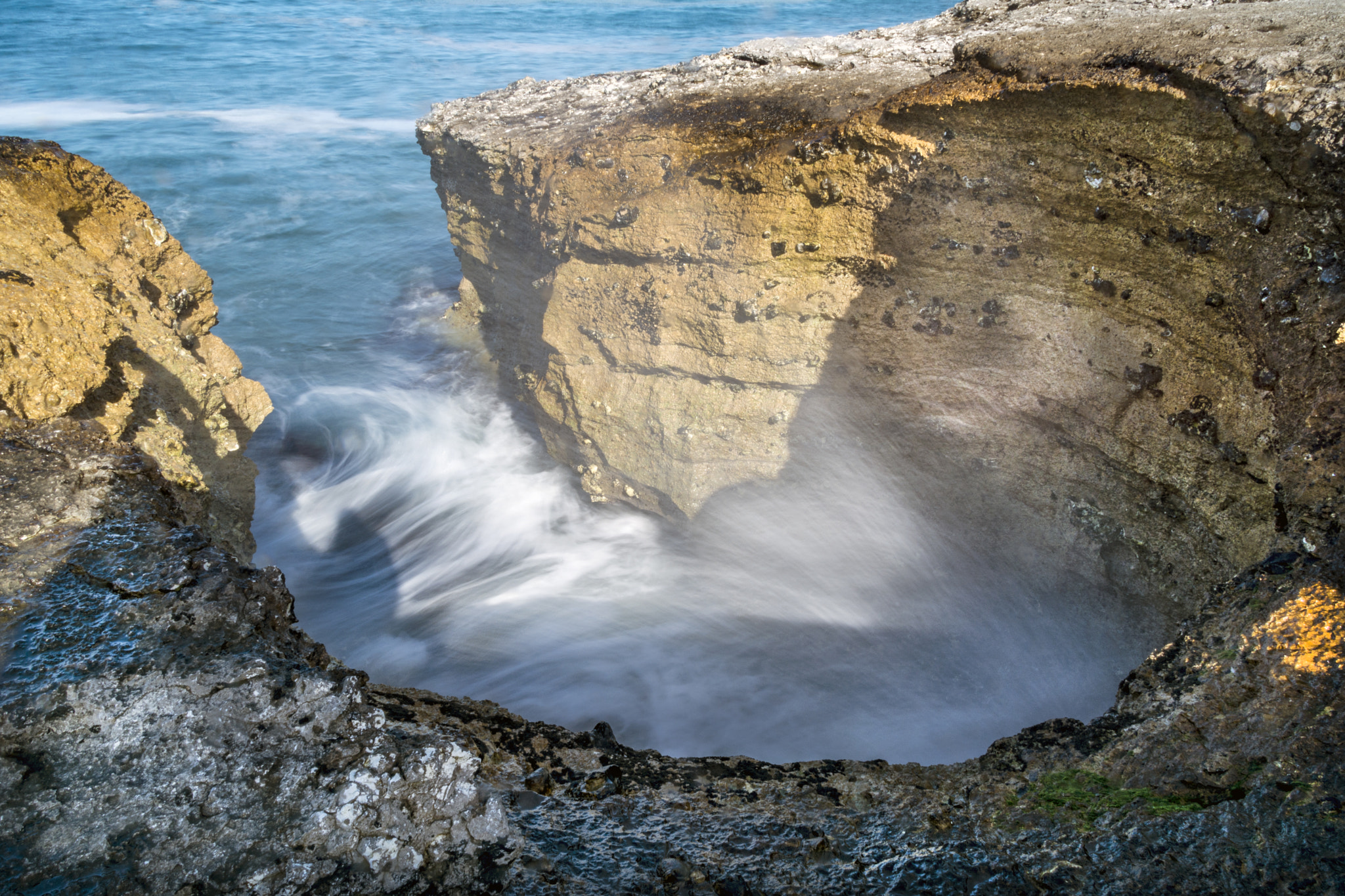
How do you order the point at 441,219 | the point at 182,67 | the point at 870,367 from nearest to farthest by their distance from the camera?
the point at 870,367 → the point at 441,219 → the point at 182,67

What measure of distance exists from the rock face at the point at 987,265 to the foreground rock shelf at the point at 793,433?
0.06 ft

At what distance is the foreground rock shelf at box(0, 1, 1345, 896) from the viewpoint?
144 centimetres

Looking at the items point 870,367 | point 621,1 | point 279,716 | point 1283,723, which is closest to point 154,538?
point 279,716

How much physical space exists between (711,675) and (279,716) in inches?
113

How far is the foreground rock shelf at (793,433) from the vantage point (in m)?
1.44

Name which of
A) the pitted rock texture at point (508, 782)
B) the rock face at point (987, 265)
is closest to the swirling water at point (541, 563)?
the rock face at point (987, 265)

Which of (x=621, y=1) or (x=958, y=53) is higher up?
(x=621, y=1)

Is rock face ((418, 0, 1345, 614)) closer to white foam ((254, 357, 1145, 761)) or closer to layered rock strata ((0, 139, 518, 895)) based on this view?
white foam ((254, 357, 1145, 761))

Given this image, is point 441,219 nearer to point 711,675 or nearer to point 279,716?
point 711,675

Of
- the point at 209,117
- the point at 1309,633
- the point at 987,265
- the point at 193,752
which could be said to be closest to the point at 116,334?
the point at 193,752

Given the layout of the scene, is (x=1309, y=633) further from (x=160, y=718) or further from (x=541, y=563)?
(x=541, y=563)

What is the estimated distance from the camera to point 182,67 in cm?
1559

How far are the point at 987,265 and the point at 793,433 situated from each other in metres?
1.35

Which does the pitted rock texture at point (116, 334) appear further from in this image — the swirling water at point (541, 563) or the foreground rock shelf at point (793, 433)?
the swirling water at point (541, 563)
